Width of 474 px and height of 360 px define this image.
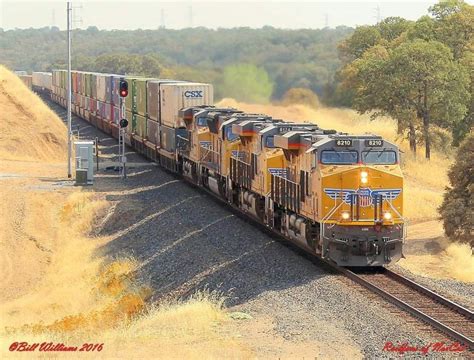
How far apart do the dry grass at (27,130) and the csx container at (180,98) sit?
Result: 57.9ft

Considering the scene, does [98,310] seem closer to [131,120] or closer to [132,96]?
[132,96]

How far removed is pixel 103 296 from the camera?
26156 mm

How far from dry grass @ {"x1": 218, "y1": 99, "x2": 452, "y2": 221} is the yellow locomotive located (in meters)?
20.0

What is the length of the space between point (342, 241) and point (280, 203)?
434 cm

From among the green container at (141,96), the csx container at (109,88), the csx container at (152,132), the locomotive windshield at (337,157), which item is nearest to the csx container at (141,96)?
the green container at (141,96)

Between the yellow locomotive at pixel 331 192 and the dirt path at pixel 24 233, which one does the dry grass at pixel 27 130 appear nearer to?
the dirt path at pixel 24 233

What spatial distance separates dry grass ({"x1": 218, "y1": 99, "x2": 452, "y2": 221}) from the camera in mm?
48688

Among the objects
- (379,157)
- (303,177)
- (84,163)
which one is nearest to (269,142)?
(303,177)

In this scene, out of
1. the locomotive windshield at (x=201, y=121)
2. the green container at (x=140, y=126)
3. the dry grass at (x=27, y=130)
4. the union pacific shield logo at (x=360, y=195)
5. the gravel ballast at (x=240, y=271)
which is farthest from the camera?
the dry grass at (x=27, y=130)

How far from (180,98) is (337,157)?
20.7 meters

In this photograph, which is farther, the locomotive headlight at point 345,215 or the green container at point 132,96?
the green container at point 132,96

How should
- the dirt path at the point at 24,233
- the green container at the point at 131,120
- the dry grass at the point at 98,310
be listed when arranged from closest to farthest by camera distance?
the dry grass at the point at 98,310
the dirt path at the point at 24,233
the green container at the point at 131,120

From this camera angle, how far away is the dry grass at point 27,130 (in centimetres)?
5981

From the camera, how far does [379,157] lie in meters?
22.8
